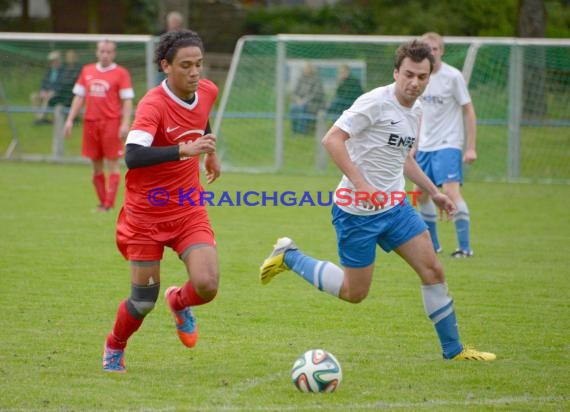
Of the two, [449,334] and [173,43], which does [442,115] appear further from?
[173,43]

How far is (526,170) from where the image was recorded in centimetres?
1806

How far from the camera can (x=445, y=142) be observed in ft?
34.2

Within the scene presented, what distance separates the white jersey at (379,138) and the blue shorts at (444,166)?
4201mm

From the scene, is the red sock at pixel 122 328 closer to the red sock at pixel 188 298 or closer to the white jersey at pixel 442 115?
the red sock at pixel 188 298

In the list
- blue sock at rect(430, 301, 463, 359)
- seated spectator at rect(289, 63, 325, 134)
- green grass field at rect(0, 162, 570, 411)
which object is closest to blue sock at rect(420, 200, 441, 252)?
green grass field at rect(0, 162, 570, 411)

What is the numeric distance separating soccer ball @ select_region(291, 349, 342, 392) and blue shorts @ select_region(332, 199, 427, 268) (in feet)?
2.95

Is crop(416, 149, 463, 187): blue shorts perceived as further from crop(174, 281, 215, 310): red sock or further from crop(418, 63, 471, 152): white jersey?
crop(174, 281, 215, 310): red sock

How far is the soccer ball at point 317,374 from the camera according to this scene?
5.37 m

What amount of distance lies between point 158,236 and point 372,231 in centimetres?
131

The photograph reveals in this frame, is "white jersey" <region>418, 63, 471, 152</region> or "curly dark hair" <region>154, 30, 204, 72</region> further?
"white jersey" <region>418, 63, 471, 152</region>

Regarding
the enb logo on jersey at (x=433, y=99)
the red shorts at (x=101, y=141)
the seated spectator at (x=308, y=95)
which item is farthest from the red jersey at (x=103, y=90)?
the seated spectator at (x=308, y=95)

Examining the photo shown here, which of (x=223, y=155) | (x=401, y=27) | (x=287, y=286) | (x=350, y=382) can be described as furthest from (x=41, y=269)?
(x=401, y=27)

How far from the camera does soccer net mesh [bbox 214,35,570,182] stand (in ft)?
58.6

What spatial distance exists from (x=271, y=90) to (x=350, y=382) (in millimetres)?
14056
